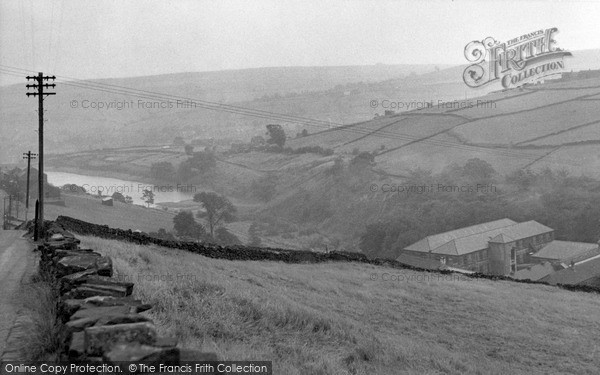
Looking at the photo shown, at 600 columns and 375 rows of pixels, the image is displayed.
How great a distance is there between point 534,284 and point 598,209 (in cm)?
4523

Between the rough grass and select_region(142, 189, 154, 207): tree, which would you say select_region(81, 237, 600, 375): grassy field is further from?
select_region(142, 189, 154, 207): tree

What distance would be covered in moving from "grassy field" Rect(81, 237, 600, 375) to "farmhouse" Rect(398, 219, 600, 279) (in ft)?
91.3

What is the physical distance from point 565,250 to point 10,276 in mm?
54123

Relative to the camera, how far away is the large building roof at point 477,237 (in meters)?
52.7

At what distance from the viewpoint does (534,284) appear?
25.9 metres

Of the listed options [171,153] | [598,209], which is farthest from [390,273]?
[171,153]

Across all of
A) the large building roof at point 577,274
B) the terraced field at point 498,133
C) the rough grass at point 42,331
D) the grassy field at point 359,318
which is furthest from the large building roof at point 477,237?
the rough grass at point 42,331

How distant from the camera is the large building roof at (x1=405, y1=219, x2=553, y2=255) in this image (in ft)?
173

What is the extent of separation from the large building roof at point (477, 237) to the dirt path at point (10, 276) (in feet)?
133

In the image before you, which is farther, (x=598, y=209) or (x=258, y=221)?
(x=258, y=221)

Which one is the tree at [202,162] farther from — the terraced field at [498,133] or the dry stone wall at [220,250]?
the dry stone wall at [220,250]

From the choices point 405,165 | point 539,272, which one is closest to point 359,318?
point 539,272

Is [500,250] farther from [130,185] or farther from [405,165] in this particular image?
[130,185]

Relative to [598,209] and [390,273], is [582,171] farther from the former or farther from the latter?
[390,273]
